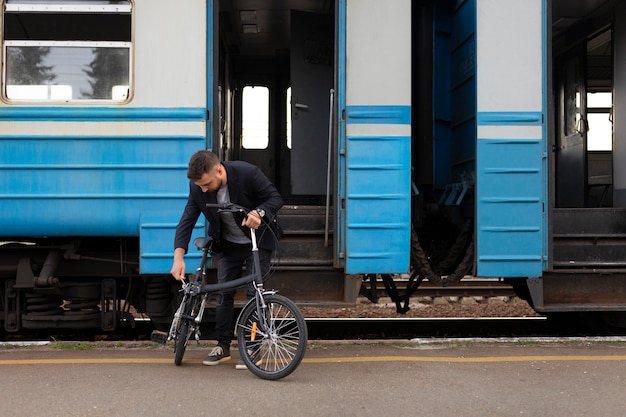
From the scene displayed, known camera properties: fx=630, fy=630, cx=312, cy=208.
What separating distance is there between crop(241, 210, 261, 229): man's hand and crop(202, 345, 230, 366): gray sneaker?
3.31 ft

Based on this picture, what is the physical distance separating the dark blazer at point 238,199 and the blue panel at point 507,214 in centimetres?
207

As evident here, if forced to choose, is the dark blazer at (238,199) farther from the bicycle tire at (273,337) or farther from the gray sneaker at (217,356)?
the gray sneaker at (217,356)

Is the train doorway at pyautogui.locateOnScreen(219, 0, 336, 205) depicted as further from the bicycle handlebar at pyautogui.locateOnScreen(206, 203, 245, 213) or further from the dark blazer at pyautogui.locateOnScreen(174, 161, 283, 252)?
the bicycle handlebar at pyautogui.locateOnScreen(206, 203, 245, 213)

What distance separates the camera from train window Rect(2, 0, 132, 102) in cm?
530

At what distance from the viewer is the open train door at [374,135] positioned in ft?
17.5

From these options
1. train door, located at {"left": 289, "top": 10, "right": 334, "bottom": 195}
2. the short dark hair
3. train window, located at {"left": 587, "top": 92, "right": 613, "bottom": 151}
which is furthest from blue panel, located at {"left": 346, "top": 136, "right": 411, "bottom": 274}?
train window, located at {"left": 587, "top": 92, "right": 613, "bottom": 151}

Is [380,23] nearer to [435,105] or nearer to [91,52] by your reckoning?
[435,105]

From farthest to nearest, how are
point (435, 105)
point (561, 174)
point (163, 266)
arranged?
point (561, 174)
point (435, 105)
point (163, 266)

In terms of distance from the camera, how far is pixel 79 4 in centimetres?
526

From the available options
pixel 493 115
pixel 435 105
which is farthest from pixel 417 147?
pixel 493 115

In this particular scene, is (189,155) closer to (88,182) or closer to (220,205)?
(88,182)

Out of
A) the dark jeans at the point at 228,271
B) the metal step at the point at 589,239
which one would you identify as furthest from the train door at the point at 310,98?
the dark jeans at the point at 228,271

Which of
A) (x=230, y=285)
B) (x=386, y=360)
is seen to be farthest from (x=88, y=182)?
(x=386, y=360)

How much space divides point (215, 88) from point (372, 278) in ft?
7.22
